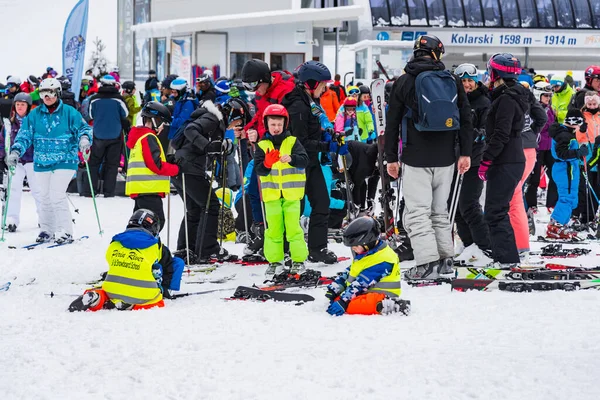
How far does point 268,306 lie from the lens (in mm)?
6180

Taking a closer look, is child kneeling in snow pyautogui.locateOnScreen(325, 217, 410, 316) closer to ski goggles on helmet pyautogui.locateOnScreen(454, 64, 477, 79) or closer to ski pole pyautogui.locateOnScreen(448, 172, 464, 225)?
ski pole pyautogui.locateOnScreen(448, 172, 464, 225)

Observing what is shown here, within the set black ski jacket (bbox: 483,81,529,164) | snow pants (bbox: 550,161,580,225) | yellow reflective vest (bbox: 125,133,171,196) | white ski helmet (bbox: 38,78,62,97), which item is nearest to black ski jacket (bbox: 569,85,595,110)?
snow pants (bbox: 550,161,580,225)

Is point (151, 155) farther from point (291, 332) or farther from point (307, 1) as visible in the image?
point (307, 1)

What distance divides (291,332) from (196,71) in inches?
661

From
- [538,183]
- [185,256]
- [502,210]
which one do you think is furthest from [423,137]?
[538,183]

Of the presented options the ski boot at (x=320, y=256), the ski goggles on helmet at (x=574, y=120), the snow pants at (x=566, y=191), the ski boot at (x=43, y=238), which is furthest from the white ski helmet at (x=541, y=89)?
the ski boot at (x=43, y=238)

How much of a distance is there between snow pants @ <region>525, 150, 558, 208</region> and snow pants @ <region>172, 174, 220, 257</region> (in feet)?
16.5

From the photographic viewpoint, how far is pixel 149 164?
26.7 feet

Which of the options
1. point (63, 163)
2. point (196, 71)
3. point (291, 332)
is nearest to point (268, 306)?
point (291, 332)

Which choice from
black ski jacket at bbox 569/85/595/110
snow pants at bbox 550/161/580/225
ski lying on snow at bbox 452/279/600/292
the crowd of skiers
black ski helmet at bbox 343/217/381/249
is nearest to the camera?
black ski helmet at bbox 343/217/381/249

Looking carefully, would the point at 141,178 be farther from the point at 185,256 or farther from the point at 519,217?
the point at 519,217

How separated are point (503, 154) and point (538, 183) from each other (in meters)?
4.59

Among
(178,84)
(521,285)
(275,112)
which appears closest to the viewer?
(521,285)

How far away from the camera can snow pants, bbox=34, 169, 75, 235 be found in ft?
31.7
